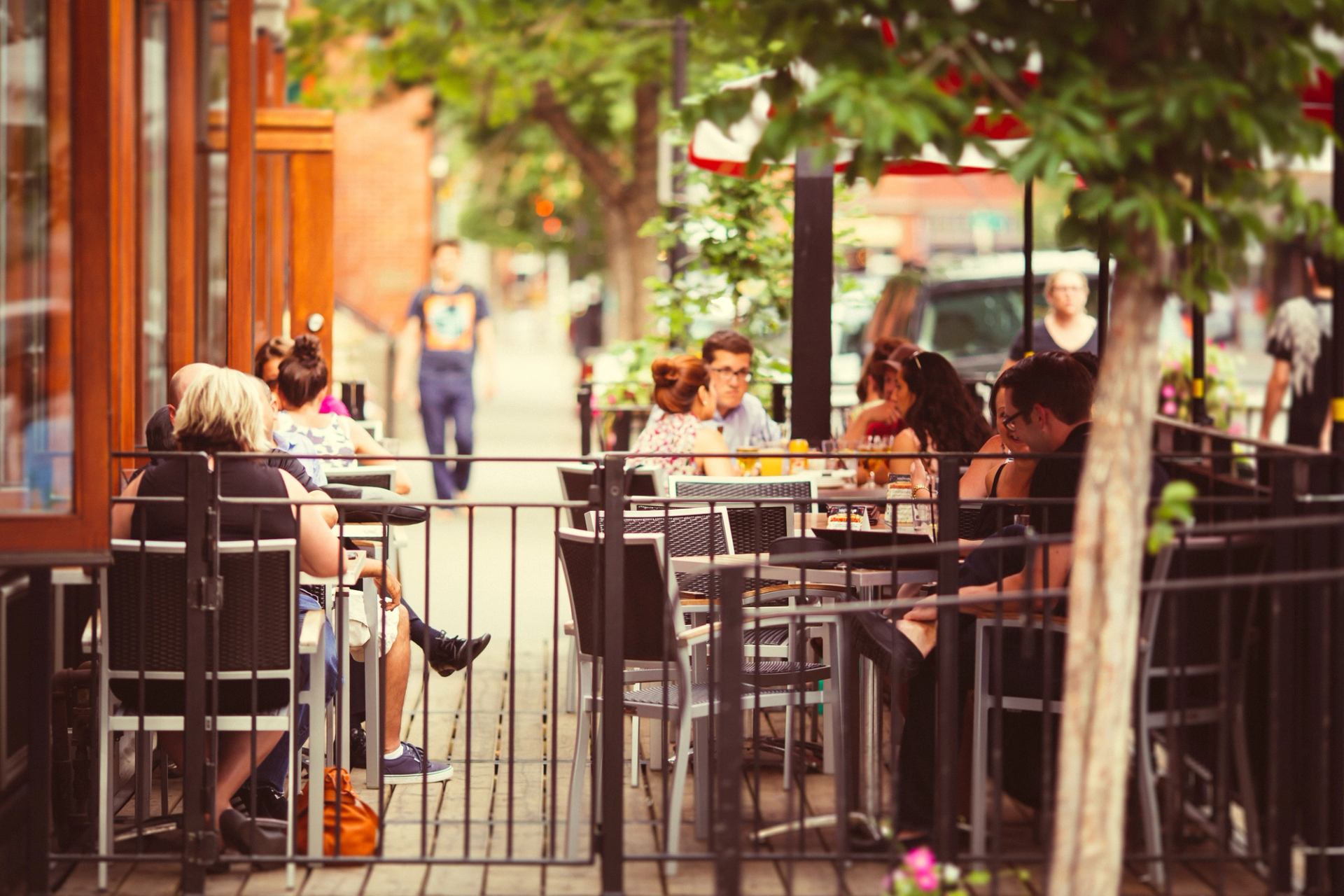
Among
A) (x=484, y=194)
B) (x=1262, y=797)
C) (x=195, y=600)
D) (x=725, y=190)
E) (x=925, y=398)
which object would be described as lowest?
(x=1262, y=797)

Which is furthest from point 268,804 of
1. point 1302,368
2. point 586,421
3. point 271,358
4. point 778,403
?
point 1302,368

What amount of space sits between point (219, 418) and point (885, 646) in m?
2.14

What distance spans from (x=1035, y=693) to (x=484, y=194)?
35.1 m

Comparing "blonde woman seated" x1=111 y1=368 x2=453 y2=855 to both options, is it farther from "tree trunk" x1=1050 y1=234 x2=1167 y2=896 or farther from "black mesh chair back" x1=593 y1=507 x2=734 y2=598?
"tree trunk" x1=1050 y1=234 x2=1167 y2=896

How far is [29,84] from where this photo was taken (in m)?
5.16

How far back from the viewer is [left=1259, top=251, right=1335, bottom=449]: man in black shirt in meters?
12.0

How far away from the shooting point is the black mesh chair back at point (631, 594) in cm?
507

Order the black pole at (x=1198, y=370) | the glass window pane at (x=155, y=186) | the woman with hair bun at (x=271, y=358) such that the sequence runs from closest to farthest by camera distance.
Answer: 1. the black pole at (x=1198, y=370)
2. the woman with hair bun at (x=271, y=358)
3. the glass window pane at (x=155, y=186)

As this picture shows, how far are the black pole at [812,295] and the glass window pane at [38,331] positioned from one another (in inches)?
169

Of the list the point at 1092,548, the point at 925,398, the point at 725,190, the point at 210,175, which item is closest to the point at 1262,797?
the point at 1092,548

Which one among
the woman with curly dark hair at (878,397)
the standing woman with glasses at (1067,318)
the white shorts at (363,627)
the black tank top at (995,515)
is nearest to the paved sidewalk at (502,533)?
the white shorts at (363,627)

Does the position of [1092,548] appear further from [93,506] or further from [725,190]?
[725,190]

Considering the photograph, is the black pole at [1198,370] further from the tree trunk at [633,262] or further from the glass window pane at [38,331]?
the tree trunk at [633,262]

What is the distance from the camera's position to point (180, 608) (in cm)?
498
